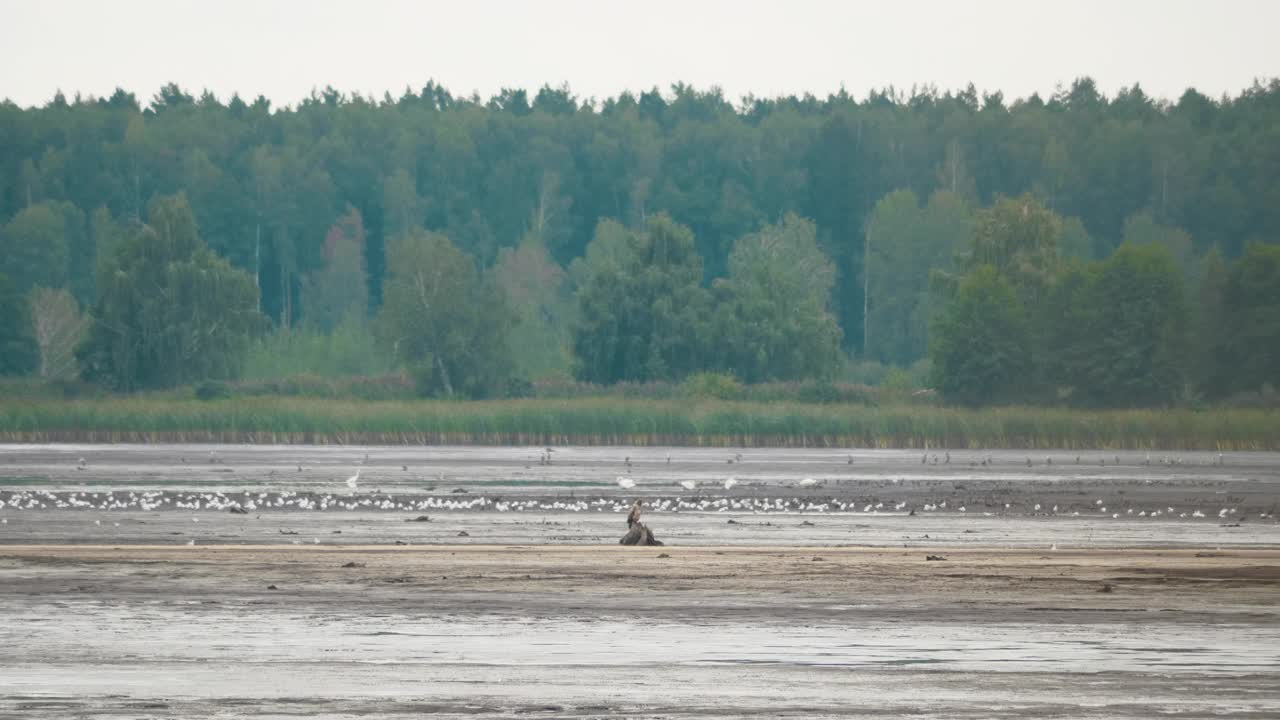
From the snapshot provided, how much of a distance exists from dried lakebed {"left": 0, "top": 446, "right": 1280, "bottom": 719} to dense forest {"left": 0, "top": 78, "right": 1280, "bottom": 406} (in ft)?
230

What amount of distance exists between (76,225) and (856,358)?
5984 centimetres

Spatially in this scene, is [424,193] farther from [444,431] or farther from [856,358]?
[444,431]

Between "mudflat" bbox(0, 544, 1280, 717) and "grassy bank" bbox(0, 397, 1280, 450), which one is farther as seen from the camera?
"grassy bank" bbox(0, 397, 1280, 450)

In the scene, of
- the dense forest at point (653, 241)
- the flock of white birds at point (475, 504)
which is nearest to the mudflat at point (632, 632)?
the flock of white birds at point (475, 504)

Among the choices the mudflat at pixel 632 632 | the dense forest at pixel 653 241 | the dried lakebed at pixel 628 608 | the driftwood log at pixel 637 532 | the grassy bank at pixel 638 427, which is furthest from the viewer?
the dense forest at pixel 653 241

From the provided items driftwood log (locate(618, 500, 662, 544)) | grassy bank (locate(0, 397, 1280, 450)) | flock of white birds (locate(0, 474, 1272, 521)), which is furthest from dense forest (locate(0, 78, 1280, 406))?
driftwood log (locate(618, 500, 662, 544))

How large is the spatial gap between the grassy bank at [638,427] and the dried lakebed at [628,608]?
38.2 m

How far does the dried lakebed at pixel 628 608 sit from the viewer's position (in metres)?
15.2

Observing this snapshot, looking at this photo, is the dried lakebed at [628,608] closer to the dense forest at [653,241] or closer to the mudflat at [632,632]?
the mudflat at [632,632]

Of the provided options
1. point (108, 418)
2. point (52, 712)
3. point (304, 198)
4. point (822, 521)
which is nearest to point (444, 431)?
point (108, 418)

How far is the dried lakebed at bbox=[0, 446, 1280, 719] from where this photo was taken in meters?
15.2

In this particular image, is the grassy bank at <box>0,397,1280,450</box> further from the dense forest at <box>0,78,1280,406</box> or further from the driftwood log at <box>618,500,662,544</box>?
the driftwood log at <box>618,500,662,544</box>

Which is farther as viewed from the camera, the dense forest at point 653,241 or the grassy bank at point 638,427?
the dense forest at point 653,241

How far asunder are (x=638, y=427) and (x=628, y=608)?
61.9 m
